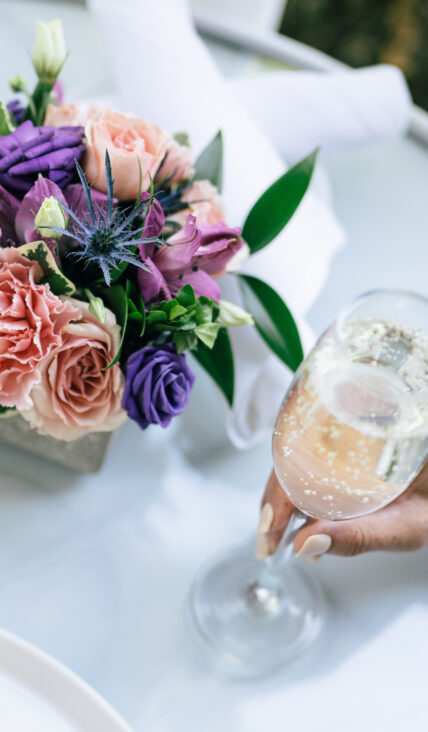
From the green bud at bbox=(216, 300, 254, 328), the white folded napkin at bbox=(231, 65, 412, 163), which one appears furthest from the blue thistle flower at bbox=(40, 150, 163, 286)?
the white folded napkin at bbox=(231, 65, 412, 163)

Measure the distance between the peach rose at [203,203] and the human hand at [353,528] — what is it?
8.6 inches

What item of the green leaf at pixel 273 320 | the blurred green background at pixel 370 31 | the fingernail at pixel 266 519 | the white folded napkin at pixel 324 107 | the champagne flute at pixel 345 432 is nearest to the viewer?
the champagne flute at pixel 345 432

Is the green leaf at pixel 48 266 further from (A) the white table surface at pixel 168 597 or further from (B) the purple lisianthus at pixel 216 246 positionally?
(A) the white table surface at pixel 168 597

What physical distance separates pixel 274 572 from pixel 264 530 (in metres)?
0.05

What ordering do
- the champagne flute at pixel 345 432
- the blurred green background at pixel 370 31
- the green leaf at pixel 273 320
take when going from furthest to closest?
the blurred green background at pixel 370 31 < the green leaf at pixel 273 320 < the champagne flute at pixel 345 432

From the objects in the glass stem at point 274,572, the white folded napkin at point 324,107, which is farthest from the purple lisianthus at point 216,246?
the white folded napkin at point 324,107

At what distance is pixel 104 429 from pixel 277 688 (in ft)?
0.78

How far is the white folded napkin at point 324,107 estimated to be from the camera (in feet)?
3.36

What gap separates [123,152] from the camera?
53cm

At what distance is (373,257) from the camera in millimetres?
1029

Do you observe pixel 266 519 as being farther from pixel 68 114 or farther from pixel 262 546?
pixel 68 114

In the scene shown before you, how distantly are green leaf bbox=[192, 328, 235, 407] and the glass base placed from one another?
147mm

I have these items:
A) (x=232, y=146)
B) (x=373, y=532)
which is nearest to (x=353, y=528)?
(x=373, y=532)

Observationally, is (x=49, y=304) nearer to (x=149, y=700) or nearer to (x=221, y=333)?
(x=221, y=333)
